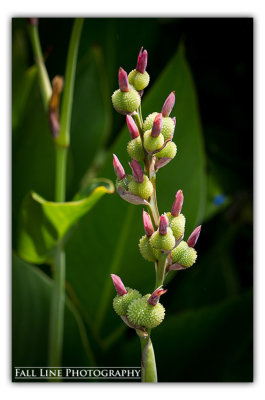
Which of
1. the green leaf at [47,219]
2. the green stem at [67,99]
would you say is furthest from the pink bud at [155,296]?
the green stem at [67,99]

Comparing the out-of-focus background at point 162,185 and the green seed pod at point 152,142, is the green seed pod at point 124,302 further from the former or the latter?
the out-of-focus background at point 162,185

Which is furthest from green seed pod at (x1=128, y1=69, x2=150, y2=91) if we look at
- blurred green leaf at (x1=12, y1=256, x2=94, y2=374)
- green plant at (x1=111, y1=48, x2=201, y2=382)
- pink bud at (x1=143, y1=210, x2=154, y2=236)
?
blurred green leaf at (x1=12, y1=256, x2=94, y2=374)

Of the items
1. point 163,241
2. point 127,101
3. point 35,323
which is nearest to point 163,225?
point 163,241

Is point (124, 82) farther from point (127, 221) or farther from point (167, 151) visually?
point (127, 221)

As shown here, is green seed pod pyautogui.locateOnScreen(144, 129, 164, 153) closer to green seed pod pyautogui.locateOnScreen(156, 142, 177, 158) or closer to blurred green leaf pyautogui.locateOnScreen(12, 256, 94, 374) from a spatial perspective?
green seed pod pyautogui.locateOnScreen(156, 142, 177, 158)

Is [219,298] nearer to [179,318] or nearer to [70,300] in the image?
[179,318]

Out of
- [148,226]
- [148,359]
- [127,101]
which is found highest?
[127,101]

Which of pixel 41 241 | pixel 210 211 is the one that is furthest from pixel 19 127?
pixel 210 211
